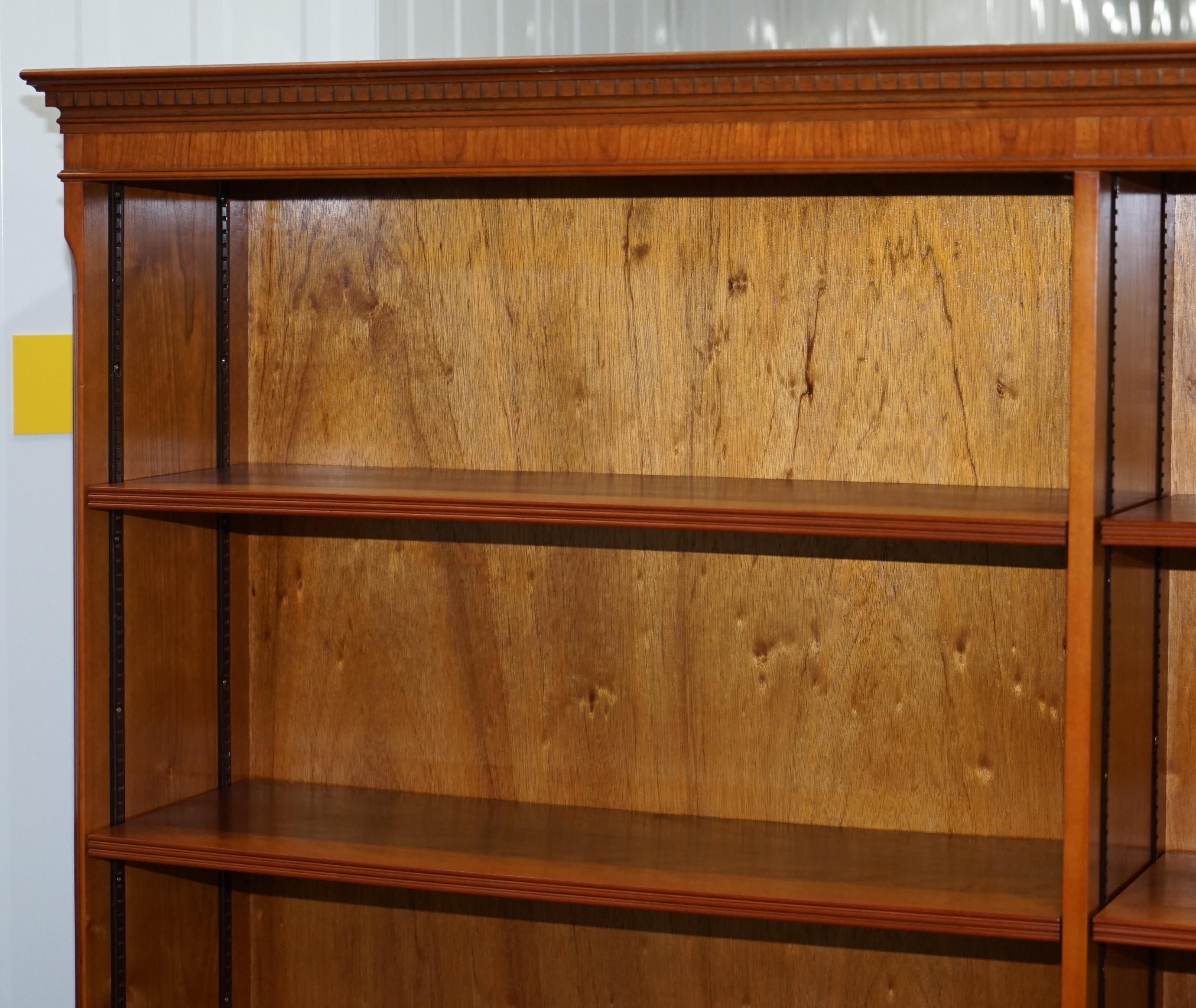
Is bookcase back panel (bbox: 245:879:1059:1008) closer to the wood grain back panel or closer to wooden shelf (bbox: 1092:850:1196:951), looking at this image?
wooden shelf (bbox: 1092:850:1196:951)

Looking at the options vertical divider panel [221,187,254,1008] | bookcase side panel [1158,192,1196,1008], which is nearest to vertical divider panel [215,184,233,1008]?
vertical divider panel [221,187,254,1008]

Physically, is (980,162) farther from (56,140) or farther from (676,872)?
(56,140)

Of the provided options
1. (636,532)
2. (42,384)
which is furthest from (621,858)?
(42,384)

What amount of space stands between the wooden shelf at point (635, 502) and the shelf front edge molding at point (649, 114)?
1.41ft

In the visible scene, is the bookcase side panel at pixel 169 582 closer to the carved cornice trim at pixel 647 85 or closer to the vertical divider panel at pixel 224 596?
the vertical divider panel at pixel 224 596

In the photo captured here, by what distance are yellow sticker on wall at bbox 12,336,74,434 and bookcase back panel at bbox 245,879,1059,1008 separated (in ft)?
2.74

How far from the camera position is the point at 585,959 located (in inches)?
91.8

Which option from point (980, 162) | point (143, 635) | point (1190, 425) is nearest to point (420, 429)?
point (143, 635)

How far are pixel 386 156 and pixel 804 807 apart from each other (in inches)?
45.2

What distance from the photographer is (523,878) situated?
1.97 m

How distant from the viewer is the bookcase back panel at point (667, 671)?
215 centimetres

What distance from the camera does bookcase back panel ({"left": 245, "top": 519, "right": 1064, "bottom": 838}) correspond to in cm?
215

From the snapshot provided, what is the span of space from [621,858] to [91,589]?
85cm

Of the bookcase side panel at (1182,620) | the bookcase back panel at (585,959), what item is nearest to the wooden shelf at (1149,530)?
the bookcase side panel at (1182,620)
